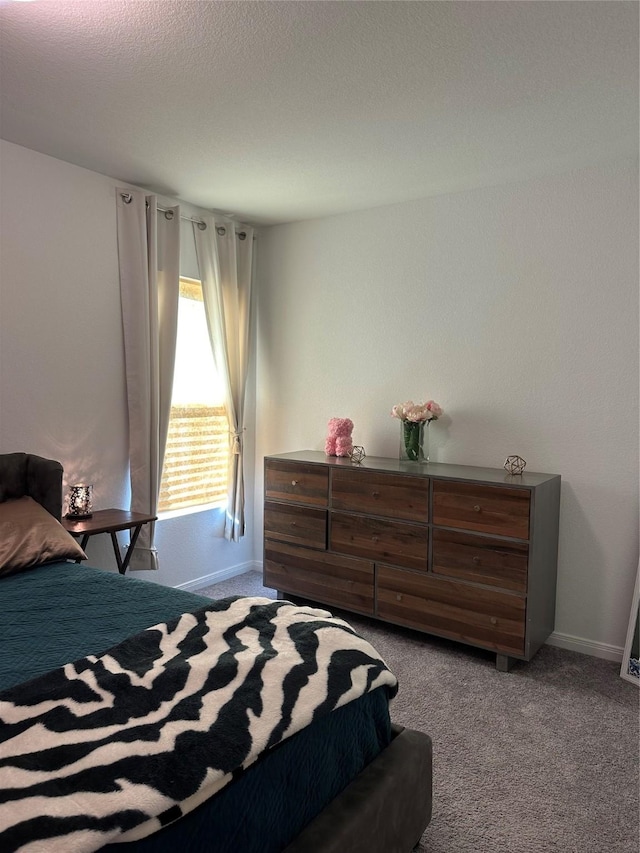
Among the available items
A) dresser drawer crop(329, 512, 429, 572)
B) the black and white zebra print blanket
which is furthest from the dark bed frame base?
dresser drawer crop(329, 512, 429, 572)

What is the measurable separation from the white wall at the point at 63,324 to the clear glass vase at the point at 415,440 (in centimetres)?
170

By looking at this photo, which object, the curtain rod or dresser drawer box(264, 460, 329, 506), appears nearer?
the curtain rod

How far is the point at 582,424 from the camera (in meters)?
3.29

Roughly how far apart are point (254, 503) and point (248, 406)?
0.76m

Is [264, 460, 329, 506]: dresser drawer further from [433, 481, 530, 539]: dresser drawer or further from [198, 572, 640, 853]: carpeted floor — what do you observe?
[198, 572, 640, 853]: carpeted floor

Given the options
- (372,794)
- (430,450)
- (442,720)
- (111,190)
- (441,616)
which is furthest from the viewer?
(430,450)

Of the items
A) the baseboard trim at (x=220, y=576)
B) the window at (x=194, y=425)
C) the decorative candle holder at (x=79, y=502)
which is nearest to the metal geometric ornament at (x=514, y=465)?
the window at (x=194, y=425)

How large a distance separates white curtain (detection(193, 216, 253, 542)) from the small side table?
3.06 feet

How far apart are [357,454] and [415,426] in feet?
1.40

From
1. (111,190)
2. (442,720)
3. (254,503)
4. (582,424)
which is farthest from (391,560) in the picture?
(111,190)

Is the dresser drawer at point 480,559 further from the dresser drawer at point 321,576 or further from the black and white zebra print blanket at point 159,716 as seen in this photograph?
the black and white zebra print blanket at point 159,716

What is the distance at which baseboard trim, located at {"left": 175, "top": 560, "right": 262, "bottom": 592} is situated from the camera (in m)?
4.20

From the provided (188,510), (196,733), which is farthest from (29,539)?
(188,510)

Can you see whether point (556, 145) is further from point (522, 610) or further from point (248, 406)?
point (248, 406)
